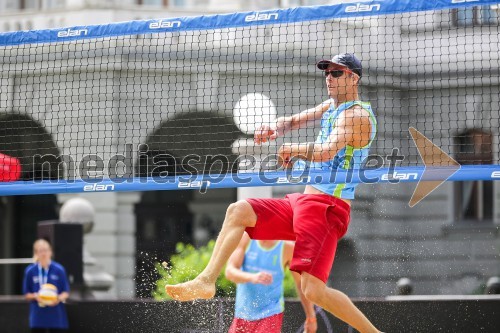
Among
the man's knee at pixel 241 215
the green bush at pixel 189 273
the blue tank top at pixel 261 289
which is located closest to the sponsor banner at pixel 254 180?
the man's knee at pixel 241 215

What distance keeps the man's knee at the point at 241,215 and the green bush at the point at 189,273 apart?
2978 millimetres

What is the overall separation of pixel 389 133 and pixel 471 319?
7.24 metres

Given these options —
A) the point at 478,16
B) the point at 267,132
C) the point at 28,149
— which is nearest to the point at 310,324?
the point at 267,132

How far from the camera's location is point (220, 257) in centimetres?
718

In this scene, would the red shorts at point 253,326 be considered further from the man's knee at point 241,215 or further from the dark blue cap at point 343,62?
the dark blue cap at point 343,62

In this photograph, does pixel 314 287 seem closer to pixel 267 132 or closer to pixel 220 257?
pixel 220 257

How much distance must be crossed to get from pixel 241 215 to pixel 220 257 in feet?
1.00

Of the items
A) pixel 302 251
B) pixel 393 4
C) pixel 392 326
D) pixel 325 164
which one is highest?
pixel 393 4

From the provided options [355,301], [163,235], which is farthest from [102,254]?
[355,301]

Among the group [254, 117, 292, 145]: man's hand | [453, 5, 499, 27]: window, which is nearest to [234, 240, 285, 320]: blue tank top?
[254, 117, 292, 145]: man's hand

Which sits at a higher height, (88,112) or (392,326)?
(88,112)

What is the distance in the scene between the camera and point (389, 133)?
56.3 feet

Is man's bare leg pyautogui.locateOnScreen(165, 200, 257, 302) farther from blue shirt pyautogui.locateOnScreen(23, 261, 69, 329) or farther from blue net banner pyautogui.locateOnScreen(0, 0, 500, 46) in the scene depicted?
blue shirt pyautogui.locateOnScreen(23, 261, 69, 329)

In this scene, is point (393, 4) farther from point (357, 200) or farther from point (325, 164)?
point (357, 200)
